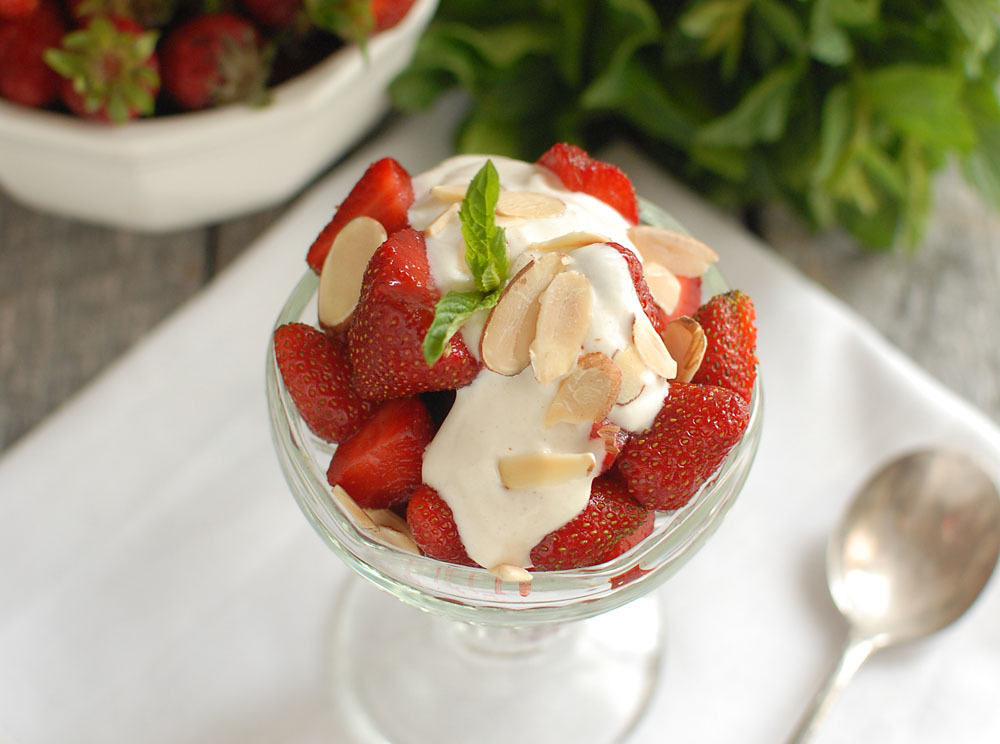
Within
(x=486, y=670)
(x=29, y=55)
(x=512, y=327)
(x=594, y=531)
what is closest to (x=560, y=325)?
(x=512, y=327)

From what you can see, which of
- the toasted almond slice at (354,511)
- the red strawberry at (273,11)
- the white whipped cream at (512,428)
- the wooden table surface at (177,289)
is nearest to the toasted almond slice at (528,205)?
the white whipped cream at (512,428)

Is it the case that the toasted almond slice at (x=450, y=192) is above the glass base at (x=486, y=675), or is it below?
above

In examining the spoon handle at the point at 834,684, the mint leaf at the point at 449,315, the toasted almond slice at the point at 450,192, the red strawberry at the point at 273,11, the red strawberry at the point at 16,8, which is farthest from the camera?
the red strawberry at the point at 273,11

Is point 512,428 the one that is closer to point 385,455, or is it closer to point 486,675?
point 385,455

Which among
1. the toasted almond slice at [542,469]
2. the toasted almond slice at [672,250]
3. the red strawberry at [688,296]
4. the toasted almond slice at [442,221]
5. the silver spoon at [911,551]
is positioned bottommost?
the silver spoon at [911,551]

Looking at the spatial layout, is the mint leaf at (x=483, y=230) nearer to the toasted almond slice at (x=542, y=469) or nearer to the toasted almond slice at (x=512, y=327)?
the toasted almond slice at (x=512, y=327)

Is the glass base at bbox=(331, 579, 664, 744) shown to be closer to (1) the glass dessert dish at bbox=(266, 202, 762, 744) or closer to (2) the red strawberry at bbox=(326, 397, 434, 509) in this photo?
(1) the glass dessert dish at bbox=(266, 202, 762, 744)
